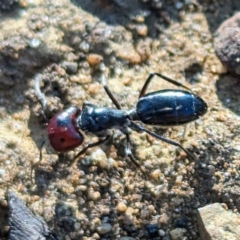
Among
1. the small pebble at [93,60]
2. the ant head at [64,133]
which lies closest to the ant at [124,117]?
the ant head at [64,133]

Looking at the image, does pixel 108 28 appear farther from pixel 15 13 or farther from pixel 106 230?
pixel 106 230

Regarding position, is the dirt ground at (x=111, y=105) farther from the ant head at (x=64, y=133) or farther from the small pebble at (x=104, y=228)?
the ant head at (x=64, y=133)

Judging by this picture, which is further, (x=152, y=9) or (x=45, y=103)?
(x=152, y=9)

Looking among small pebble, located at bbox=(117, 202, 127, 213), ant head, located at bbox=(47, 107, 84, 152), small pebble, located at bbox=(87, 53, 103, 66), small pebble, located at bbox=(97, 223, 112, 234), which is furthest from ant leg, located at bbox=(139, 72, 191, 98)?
small pebble, located at bbox=(97, 223, 112, 234)

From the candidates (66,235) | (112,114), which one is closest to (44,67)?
(112,114)

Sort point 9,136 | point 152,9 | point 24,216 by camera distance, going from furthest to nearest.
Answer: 1. point 152,9
2. point 9,136
3. point 24,216

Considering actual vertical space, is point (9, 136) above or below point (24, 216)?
above

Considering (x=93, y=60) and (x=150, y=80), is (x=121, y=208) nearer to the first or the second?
(x=150, y=80)
